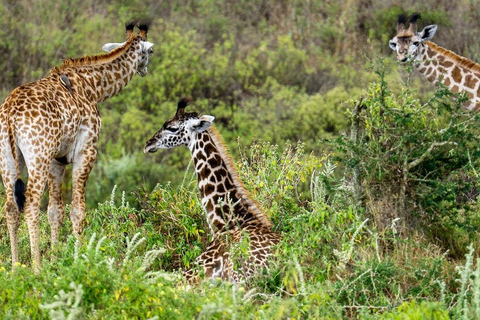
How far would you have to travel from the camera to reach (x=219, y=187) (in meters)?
8.45

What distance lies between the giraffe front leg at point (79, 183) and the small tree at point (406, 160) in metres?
2.31

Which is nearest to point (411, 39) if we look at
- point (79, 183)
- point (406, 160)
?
point (406, 160)

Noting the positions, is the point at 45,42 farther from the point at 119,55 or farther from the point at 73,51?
the point at 119,55

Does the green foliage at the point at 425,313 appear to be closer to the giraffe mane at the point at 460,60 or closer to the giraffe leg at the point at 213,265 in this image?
the giraffe leg at the point at 213,265

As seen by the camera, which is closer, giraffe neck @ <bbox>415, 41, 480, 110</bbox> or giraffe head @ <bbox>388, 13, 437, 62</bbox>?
giraffe neck @ <bbox>415, 41, 480, 110</bbox>

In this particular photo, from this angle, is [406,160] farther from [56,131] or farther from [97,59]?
[97,59]

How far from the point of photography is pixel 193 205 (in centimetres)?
894

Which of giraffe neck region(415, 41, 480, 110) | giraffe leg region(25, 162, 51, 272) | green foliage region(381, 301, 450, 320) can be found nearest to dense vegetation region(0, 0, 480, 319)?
green foliage region(381, 301, 450, 320)

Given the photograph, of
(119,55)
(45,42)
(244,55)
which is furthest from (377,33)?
(119,55)

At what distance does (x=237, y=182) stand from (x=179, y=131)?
31.3 inches

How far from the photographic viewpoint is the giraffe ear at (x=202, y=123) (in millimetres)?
8523

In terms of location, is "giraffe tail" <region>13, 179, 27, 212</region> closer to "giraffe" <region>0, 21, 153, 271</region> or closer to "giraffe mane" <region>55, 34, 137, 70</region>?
"giraffe" <region>0, 21, 153, 271</region>

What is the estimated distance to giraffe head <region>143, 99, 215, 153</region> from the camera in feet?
28.5

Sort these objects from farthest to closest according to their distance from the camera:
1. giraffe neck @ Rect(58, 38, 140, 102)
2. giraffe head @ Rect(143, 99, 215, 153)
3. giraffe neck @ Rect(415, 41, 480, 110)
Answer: giraffe neck @ Rect(415, 41, 480, 110) → giraffe neck @ Rect(58, 38, 140, 102) → giraffe head @ Rect(143, 99, 215, 153)
